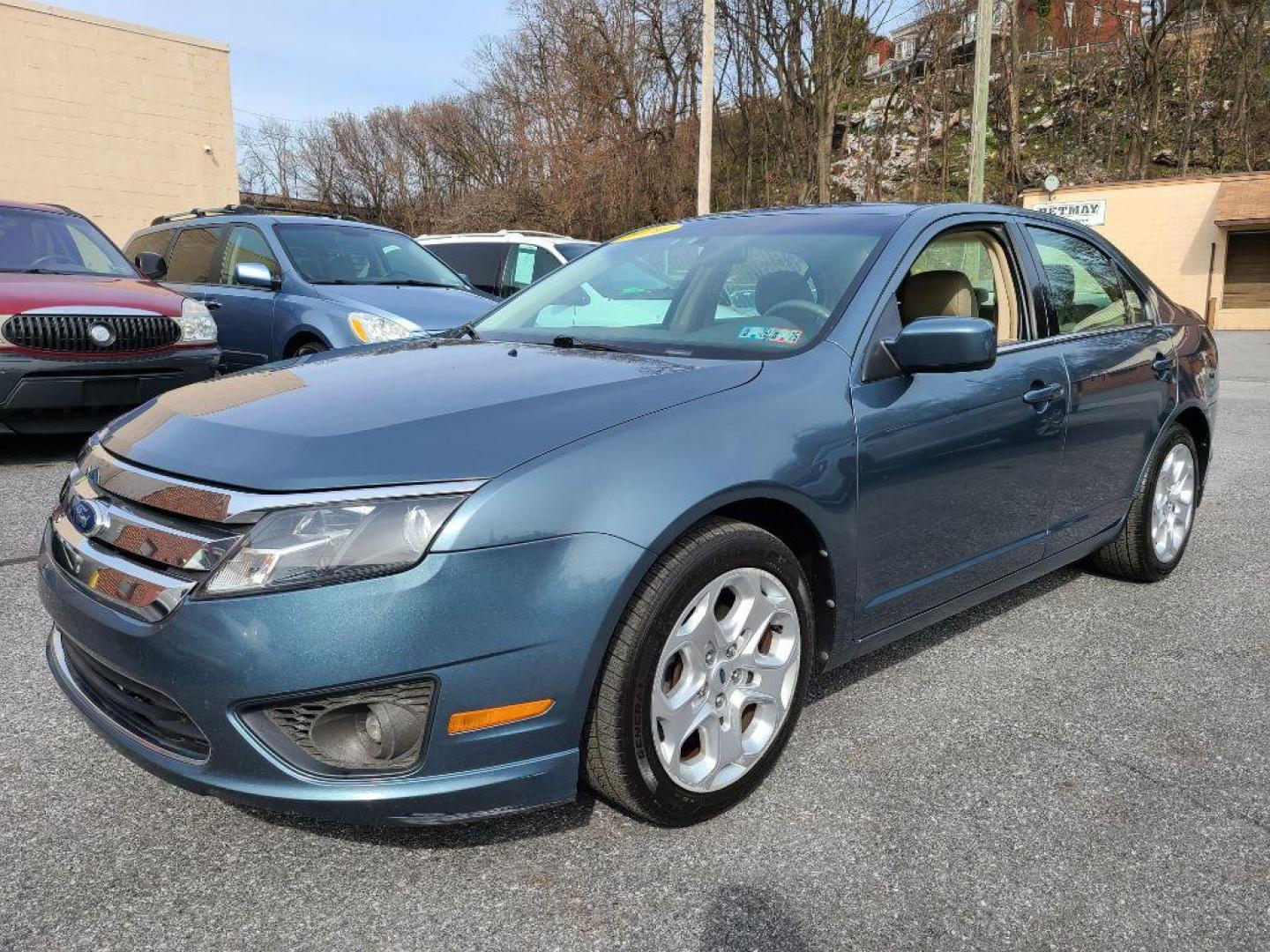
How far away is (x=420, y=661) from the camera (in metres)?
1.87

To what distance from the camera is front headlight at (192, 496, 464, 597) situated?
6.10 ft

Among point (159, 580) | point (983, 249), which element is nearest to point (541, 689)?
point (159, 580)

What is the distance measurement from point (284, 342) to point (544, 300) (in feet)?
13.4

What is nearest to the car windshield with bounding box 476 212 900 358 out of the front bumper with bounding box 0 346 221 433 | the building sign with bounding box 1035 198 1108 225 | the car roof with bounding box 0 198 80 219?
the front bumper with bounding box 0 346 221 433

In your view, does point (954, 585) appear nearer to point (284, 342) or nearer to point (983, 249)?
point (983, 249)

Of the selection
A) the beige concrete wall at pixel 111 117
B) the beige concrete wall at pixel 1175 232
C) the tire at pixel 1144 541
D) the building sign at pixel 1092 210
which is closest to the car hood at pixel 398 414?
the tire at pixel 1144 541

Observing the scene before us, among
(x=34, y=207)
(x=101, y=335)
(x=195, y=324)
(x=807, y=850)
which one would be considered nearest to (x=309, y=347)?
(x=195, y=324)

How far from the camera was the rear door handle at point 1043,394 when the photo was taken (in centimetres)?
320

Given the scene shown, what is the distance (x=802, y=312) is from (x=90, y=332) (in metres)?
4.94

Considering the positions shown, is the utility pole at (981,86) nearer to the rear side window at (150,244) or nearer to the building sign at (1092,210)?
the rear side window at (150,244)

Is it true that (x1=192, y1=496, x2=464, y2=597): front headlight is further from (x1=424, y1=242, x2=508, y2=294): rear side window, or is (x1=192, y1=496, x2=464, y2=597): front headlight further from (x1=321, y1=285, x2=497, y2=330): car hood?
(x1=424, y1=242, x2=508, y2=294): rear side window

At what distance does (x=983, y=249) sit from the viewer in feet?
11.4

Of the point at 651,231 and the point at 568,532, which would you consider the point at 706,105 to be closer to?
the point at 651,231

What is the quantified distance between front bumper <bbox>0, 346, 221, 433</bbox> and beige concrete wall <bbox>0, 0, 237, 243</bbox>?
1840 cm
